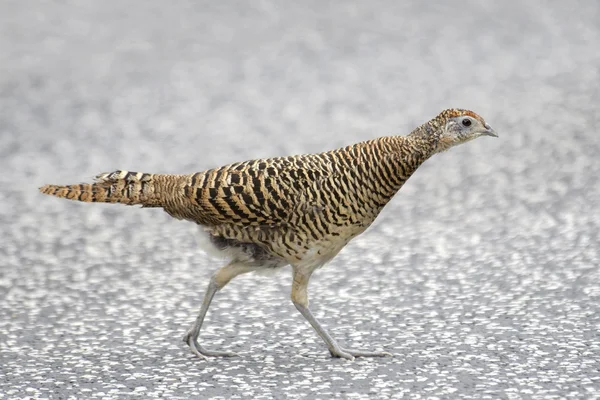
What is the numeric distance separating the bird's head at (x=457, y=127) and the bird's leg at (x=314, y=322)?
86cm

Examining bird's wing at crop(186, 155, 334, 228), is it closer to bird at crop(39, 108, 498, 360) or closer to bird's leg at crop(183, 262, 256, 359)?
bird at crop(39, 108, 498, 360)

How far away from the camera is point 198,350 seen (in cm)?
530

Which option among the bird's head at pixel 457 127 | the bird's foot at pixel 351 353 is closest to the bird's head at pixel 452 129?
the bird's head at pixel 457 127

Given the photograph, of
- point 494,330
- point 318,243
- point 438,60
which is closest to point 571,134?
point 438,60

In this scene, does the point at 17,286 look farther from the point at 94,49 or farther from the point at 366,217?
the point at 94,49

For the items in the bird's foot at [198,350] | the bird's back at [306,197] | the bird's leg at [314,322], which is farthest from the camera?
the bird's foot at [198,350]

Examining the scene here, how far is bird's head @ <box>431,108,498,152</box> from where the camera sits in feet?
16.8

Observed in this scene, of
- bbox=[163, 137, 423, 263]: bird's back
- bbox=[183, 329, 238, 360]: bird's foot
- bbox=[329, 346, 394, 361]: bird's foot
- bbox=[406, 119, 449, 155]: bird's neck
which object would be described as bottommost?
bbox=[329, 346, 394, 361]: bird's foot

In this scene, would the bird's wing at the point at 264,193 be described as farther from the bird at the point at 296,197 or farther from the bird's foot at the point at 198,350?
the bird's foot at the point at 198,350

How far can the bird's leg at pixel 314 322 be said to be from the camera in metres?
5.16

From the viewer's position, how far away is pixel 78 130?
10047mm

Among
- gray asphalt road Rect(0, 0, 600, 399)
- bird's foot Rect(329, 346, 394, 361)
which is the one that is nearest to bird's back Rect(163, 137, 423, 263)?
bird's foot Rect(329, 346, 394, 361)

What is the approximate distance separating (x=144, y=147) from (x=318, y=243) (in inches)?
184

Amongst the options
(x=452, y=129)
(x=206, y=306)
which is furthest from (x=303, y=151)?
(x=452, y=129)
